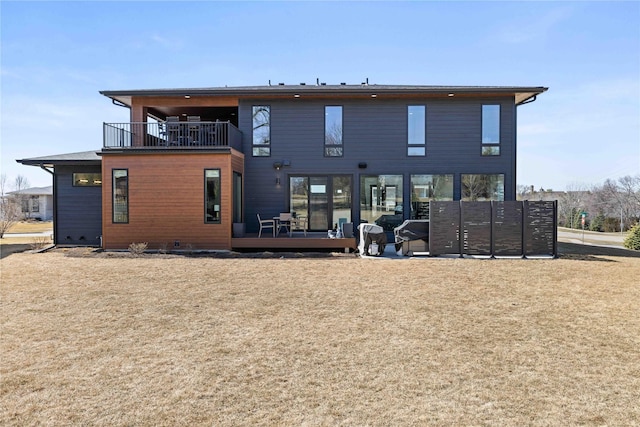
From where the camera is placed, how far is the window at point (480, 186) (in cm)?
1362

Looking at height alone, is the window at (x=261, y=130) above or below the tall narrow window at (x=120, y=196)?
above

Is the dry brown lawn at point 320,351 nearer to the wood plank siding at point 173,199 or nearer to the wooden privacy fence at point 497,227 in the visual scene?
the wooden privacy fence at point 497,227

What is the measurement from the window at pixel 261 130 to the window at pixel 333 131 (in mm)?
2029

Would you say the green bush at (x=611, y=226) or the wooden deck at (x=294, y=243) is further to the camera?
the green bush at (x=611, y=226)

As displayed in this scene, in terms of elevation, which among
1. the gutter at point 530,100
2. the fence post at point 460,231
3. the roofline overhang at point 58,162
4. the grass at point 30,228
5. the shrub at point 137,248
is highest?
the gutter at point 530,100

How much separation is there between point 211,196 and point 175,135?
354 cm

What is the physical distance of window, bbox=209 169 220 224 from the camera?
39.0ft

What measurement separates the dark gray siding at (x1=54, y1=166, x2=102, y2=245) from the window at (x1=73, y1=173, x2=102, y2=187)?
112mm

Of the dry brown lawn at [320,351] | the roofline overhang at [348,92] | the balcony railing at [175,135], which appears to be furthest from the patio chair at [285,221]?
the dry brown lawn at [320,351]

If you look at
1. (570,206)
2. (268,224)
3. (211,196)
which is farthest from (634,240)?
(570,206)

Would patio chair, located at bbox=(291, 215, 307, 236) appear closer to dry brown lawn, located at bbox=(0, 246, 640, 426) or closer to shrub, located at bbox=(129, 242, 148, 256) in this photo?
shrub, located at bbox=(129, 242, 148, 256)

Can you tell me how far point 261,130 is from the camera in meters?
13.8

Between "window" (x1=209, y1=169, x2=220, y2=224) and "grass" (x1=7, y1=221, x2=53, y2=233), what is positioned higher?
"window" (x1=209, y1=169, x2=220, y2=224)

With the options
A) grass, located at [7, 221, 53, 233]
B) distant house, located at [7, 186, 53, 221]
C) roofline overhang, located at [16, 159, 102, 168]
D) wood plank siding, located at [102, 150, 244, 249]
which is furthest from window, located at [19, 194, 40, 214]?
wood plank siding, located at [102, 150, 244, 249]
